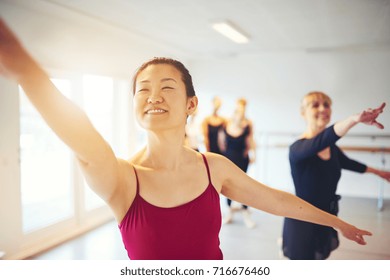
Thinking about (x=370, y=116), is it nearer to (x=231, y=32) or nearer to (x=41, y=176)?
(x=231, y=32)

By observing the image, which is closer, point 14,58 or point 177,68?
point 14,58

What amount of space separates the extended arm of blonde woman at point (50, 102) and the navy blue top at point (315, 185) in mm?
849

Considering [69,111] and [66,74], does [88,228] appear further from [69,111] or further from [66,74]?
[69,111]

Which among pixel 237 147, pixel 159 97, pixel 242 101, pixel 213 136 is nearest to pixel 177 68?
pixel 159 97

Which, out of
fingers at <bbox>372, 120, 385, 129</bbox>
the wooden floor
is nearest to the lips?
the wooden floor

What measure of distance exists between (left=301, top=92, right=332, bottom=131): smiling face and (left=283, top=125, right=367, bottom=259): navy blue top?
89 millimetres

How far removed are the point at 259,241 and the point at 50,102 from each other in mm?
1424

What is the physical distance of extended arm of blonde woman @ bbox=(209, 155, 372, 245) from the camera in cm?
102

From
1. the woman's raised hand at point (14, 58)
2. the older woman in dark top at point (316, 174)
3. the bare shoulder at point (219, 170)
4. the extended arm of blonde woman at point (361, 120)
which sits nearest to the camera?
the woman's raised hand at point (14, 58)

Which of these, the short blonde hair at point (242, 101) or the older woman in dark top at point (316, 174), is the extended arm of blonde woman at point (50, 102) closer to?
the older woman in dark top at point (316, 174)

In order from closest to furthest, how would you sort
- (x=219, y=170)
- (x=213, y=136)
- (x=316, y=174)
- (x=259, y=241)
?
1. (x=219, y=170)
2. (x=316, y=174)
3. (x=213, y=136)
4. (x=259, y=241)

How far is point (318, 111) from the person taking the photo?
4.43 ft

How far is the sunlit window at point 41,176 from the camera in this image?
1.77 m

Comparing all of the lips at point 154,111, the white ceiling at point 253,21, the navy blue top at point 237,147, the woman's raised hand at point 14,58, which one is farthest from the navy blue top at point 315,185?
the woman's raised hand at point 14,58
